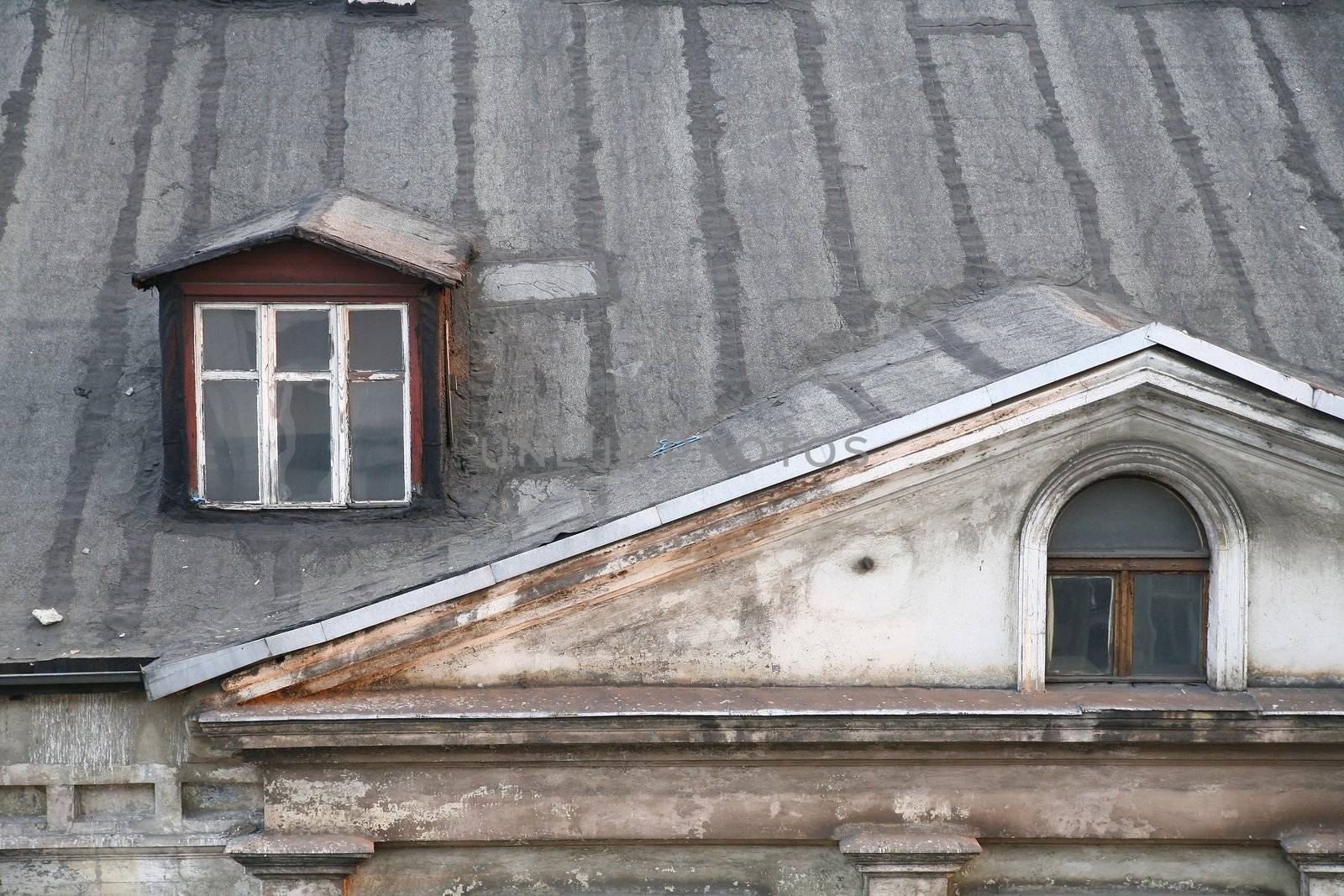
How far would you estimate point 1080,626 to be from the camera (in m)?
8.68

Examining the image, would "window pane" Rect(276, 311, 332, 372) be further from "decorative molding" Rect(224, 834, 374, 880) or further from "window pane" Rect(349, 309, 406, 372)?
"decorative molding" Rect(224, 834, 374, 880)

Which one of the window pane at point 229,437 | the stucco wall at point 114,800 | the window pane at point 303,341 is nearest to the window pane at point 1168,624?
the window pane at point 303,341

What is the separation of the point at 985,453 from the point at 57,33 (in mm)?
8346

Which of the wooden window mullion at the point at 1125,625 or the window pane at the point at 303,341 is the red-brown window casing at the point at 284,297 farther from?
the wooden window mullion at the point at 1125,625

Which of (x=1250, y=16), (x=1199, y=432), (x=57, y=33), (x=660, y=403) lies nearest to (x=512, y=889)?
(x=660, y=403)

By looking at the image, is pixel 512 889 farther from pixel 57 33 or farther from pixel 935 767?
pixel 57 33

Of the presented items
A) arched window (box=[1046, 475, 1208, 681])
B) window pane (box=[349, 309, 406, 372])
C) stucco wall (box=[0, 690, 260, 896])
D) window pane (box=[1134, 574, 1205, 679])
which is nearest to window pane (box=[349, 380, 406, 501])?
window pane (box=[349, 309, 406, 372])

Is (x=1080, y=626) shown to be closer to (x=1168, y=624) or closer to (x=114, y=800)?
(x=1168, y=624)

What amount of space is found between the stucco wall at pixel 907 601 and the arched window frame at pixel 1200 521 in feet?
0.20

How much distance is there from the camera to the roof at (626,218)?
9.08 meters

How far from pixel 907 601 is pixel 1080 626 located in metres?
1.10

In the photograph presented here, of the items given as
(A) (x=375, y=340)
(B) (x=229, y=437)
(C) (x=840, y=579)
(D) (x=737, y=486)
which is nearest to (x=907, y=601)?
(C) (x=840, y=579)

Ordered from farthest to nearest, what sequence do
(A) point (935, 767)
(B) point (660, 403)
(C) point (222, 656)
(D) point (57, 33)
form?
(D) point (57, 33), (B) point (660, 403), (A) point (935, 767), (C) point (222, 656)

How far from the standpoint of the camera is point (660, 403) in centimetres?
993
